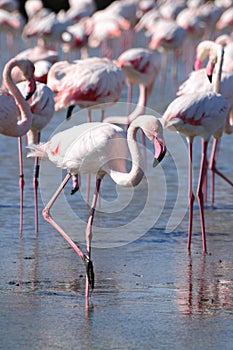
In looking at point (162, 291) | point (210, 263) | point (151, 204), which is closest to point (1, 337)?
point (162, 291)

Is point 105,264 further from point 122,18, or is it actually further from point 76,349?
point 122,18

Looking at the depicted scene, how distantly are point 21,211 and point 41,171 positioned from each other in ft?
4.71

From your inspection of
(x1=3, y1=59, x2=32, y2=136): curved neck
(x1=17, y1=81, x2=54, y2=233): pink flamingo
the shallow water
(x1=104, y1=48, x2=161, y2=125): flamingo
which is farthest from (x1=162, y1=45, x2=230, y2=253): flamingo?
(x1=104, y1=48, x2=161, y2=125): flamingo

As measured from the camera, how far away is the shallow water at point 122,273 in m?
4.50

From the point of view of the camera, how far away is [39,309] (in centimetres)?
486

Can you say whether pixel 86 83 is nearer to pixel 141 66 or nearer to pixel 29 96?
pixel 29 96

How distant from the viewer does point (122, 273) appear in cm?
568

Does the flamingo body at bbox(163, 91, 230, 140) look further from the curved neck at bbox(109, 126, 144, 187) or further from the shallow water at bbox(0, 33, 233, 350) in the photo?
the curved neck at bbox(109, 126, 144, 187)

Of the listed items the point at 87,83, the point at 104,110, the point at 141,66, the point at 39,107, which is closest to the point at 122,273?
the point at 39,107

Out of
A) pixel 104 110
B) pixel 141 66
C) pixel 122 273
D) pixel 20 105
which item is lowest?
pixel 122 273

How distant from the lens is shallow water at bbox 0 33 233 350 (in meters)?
4.50

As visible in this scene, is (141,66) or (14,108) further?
(141,66)

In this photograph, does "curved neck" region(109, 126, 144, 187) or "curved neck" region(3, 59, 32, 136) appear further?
"curved neck" region(3, 59, 32, 136)

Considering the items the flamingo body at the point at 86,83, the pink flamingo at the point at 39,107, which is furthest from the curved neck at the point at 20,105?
the flamingo body at the point at 86,83
